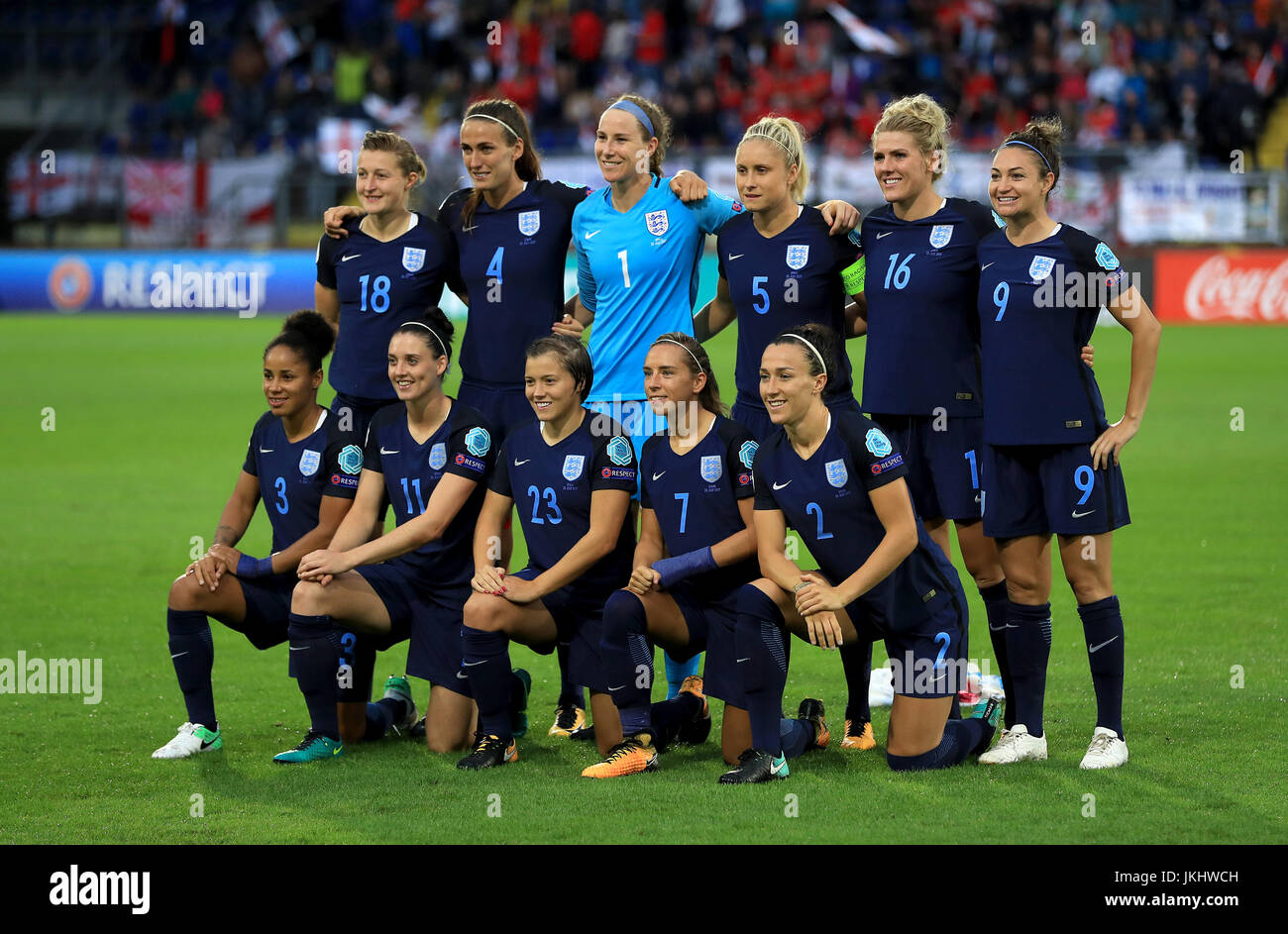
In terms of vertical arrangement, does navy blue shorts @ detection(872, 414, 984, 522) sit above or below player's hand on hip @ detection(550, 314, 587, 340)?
below

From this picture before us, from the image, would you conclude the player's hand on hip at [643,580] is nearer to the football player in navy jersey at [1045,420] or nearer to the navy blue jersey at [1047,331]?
the football player in navy jersey at [1045,420]

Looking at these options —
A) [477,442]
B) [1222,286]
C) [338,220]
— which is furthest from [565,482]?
[1222,286]

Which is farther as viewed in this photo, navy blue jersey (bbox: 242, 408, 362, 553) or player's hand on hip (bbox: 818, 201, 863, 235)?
navy blue jersey (bbox: 242, 408, 362, 553)

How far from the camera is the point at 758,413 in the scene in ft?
20.3

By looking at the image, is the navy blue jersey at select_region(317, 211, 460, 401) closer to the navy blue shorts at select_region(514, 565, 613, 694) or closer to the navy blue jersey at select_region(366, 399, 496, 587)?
the navy blue jersey at select_region(366, 399, 496, 587)

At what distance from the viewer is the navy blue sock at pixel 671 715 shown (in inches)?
236

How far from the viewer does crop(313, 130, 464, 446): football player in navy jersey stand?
650 centimetres

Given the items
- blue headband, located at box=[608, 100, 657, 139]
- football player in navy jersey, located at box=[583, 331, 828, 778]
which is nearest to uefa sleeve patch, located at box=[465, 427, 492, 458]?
football player in navy jersey, located at box=[583, 331, 828, 778]

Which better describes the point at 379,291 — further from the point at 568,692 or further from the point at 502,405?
the point at 568,692

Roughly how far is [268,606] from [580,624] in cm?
123

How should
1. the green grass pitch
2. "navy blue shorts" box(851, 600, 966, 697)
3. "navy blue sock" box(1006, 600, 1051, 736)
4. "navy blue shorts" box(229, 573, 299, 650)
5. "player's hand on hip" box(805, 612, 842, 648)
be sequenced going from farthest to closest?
"navy blue shorts" box(229, 573, 299, 650) → "navy blue sock" box(1006, 600, 1051, 736) → "navy blue shorts" box(851, 600, 966, 697) → "player's hand on hip" box(805, 612, 842, 648) → the green grass pitch

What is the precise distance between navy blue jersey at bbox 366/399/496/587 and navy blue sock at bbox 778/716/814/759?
1.40 meters

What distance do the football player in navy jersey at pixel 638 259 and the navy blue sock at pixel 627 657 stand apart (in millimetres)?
725

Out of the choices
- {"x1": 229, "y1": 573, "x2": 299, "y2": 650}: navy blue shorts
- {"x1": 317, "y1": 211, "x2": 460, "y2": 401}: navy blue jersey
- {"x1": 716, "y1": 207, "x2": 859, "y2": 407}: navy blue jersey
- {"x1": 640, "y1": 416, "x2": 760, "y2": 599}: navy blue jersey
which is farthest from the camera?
{"x1": 317, "y1": 211, "x2": 460, "y2": 401}: navy blue jersey
